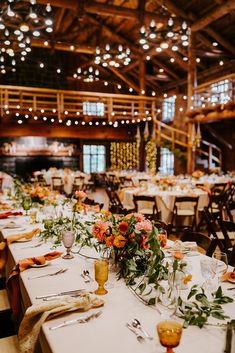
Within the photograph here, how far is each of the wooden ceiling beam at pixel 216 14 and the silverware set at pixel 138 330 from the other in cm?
1114

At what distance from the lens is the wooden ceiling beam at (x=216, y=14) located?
10.5 metres

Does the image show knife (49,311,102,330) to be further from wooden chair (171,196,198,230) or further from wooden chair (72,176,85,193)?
wooden chair (72,176,85,193)

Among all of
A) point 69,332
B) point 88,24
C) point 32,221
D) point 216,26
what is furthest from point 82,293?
point 88,24

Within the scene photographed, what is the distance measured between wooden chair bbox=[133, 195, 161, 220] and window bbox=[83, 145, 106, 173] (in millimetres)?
Result: 10773

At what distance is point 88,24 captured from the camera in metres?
16.0

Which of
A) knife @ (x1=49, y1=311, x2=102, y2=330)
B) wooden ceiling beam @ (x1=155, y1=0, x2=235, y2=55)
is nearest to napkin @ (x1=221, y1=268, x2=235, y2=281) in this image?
knife @ (x1=49, y1=311, x2=102, y2=330)

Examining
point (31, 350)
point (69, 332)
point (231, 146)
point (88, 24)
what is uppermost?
point (88, 24)

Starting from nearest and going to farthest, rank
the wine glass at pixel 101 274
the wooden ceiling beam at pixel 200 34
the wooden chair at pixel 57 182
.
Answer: the wine glass at pixel 101 274
the wooden chair at pixel 57 182
the wooden ceiling beam at pixel 200 34

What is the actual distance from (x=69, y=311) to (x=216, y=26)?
549 inches

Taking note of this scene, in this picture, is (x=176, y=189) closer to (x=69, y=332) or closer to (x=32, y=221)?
(x=32, y=221)

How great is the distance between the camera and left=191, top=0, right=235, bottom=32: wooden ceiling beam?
10.5 metres

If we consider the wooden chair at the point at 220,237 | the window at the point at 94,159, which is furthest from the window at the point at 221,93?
the wooden chair at the point at 220,237

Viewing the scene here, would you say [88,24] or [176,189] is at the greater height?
[88,24]

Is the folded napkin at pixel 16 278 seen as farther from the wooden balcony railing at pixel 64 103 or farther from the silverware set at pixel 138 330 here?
the wooden balcony railing at pixel 64 103
